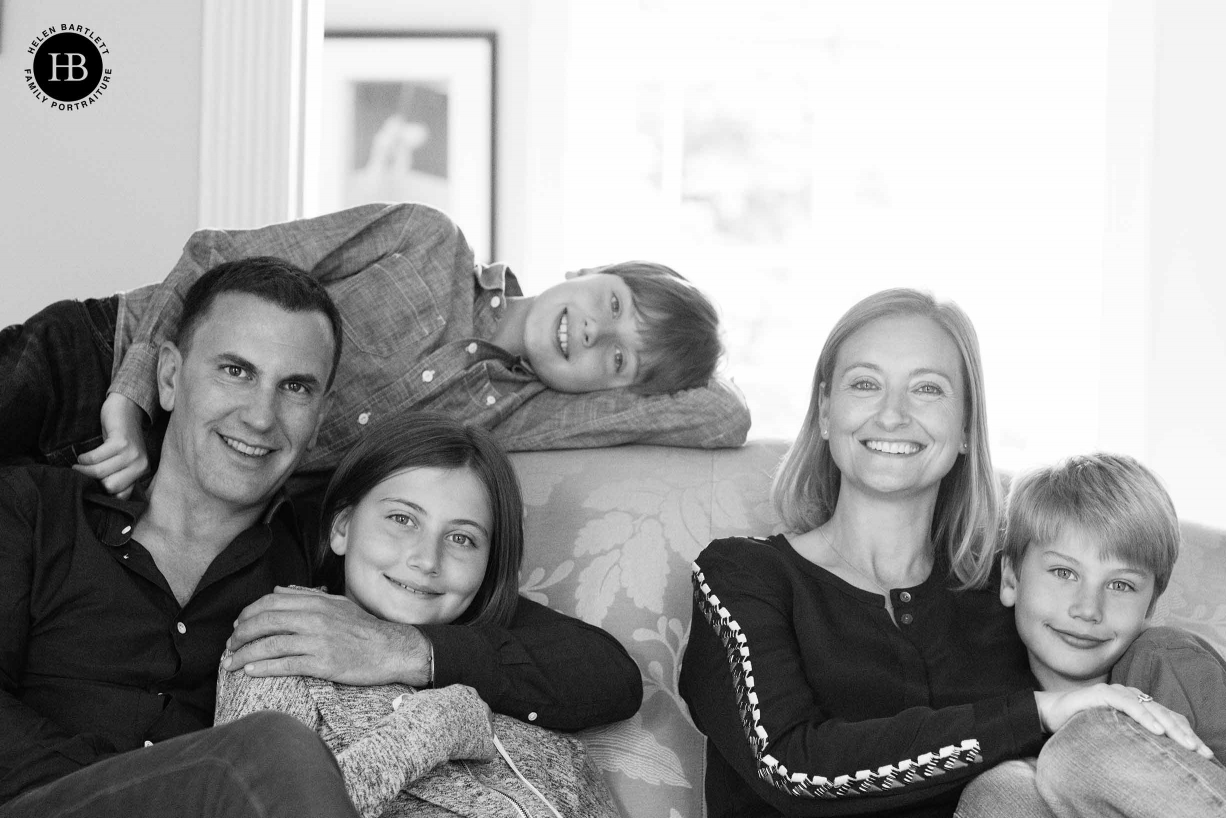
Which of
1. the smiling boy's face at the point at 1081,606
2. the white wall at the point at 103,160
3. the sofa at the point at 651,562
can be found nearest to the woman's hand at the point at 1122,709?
the smiling boy's face at the point at 1081,606

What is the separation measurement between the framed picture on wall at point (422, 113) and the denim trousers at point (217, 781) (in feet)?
12.2

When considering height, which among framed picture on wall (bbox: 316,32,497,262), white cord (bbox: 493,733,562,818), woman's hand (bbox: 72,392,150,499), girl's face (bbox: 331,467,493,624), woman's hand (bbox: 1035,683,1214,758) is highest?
framed picture on wall (bbox: 316,32,497,262)

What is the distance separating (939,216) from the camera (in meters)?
5.18

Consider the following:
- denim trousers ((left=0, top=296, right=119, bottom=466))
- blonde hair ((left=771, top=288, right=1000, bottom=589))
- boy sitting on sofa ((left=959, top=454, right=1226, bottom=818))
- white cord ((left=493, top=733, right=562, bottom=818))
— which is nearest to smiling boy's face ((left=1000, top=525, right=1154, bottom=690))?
boy sitting on sofa ((left=959, top=454, right=1226, bottom=818))

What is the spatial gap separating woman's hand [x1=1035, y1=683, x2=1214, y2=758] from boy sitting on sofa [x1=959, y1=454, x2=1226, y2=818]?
7 cm

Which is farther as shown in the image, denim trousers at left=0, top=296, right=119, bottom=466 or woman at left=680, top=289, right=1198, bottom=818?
denim trousers at left=0, top=296, right=119, bottom=466

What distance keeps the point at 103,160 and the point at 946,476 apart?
1887mm

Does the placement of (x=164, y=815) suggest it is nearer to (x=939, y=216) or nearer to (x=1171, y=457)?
(x=1171, y=457)

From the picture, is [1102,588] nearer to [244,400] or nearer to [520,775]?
[520,775]

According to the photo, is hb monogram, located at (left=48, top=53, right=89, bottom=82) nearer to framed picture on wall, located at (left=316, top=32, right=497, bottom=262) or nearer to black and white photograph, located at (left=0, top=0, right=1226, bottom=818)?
black and white photograph, located at (left=0, top=0, right=1226, bottom=818)

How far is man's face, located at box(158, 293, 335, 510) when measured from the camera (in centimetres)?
178

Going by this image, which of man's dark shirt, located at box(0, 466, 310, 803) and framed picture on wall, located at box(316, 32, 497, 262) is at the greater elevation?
framed picture on wall, located at box(316, 32, 497, 262)

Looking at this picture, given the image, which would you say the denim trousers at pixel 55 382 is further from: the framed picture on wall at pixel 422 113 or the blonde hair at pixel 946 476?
the framed picture on wall at pixel 422 113

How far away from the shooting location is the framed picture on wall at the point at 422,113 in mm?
4828
